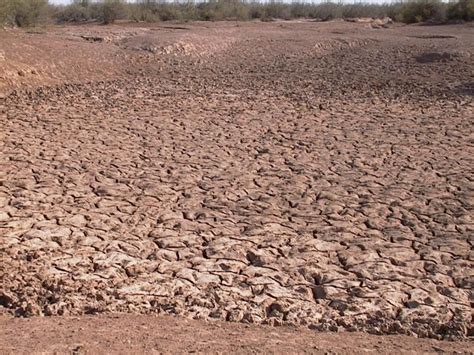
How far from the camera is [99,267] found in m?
5.17

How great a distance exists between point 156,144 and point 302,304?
4515 millimetres

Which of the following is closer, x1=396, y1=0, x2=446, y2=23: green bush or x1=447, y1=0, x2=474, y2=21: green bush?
x1=447, y1=0, x2=474, y2=21: green bush

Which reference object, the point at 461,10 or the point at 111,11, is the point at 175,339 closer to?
the point at 461,10

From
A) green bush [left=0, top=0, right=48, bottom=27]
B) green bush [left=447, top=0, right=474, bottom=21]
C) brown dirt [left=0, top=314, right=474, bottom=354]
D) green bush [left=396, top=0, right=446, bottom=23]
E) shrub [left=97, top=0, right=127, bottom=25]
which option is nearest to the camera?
brown dirt [left=0, top=314, right=474, bottom=354]

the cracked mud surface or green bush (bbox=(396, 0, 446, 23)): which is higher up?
green bush (bbox=(396, 0, 446, 23))

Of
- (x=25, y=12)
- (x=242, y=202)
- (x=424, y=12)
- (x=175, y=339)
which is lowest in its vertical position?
(x=175, y=339)

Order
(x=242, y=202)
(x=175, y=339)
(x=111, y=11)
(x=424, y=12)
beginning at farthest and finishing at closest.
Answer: (x=111, y=11) → (x=424, y=12) → (x=242, y=202) → (x=175, y=339)

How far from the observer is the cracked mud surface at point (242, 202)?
4.75 m

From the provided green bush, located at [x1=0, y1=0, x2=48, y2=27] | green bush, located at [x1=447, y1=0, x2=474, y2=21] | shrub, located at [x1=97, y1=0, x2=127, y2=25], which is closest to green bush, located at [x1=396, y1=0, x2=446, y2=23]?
green bush, located at [x1=447, y1=0, x2=474, y2=21]

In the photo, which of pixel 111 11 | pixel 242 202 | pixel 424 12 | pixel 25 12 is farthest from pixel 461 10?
pixel 242 202

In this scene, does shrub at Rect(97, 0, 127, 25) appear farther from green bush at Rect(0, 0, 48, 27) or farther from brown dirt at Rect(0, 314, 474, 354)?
brown dirt at Rect(0, 314, 474, 354)

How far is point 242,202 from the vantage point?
21.9ft

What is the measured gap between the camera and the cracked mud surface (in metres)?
4.75

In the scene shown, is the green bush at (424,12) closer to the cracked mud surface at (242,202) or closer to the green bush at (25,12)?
the green bush at (25,12)
